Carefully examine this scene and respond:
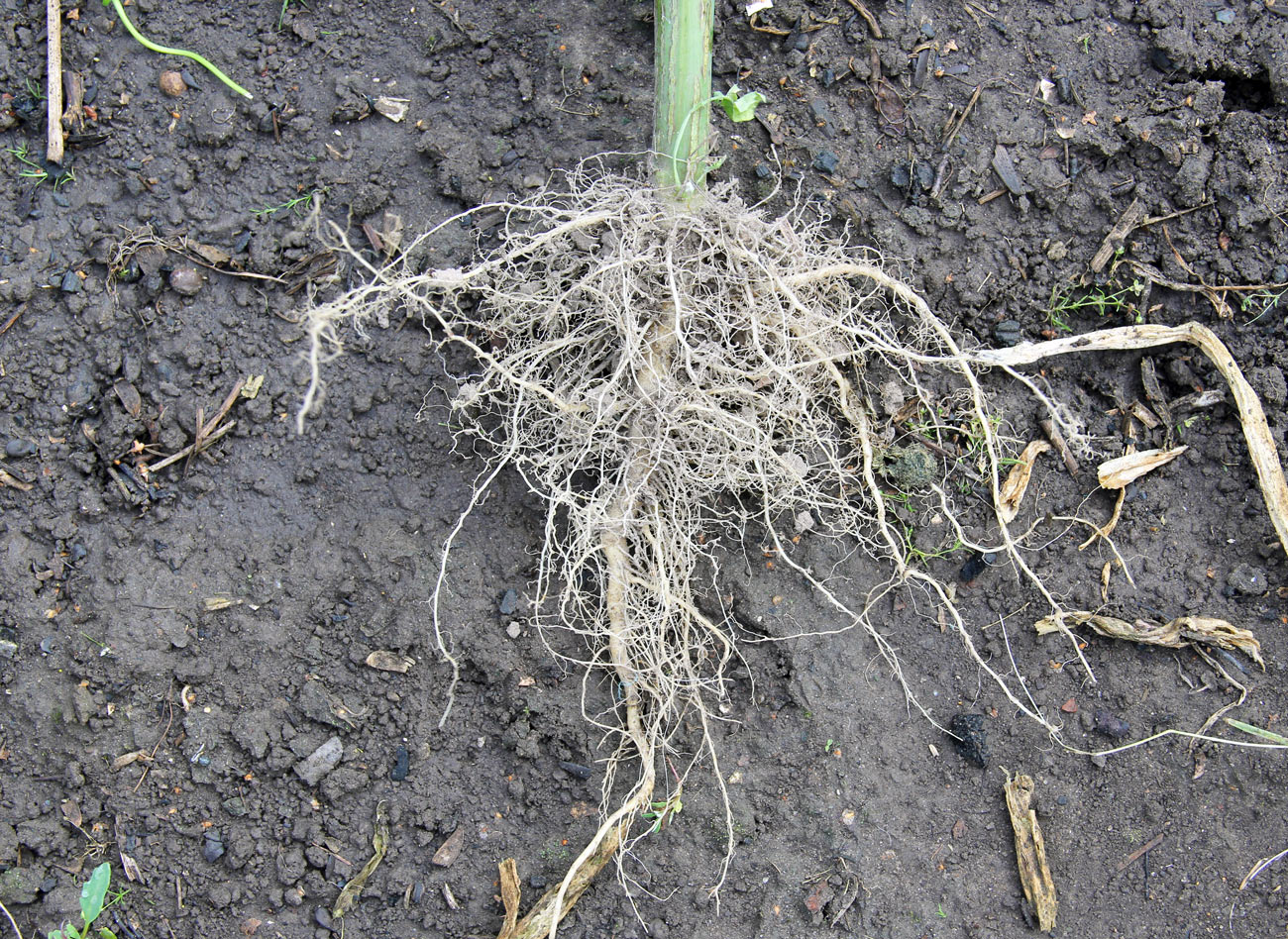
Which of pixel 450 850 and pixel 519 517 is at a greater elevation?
pixel 519 517

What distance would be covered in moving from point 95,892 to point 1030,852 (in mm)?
1598

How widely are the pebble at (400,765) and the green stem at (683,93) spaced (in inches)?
42.8

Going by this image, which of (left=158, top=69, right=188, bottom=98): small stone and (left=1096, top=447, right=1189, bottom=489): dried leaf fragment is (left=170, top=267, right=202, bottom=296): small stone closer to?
(left=158, top=69, right=188, bottom=98): small stone

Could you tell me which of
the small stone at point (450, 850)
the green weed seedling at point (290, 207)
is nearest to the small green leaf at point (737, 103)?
the green weed seedling at point (290, 207)

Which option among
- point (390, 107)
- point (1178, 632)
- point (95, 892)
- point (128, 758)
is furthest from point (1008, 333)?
point (95, 892)

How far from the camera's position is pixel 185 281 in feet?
5.18

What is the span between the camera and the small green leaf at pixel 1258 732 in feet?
5.07

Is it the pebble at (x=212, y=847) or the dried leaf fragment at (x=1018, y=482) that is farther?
the dried leaf fragment at (x=1018, y=482)

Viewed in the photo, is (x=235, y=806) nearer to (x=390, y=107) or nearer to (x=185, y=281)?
(x=185, y=281)

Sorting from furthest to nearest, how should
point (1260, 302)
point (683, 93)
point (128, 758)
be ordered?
1. point (1260, 302)
2. point (128, 758)
3. point (683, 93)

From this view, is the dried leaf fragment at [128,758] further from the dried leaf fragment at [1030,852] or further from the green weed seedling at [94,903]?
the dried leaf fragment at [1030,852]

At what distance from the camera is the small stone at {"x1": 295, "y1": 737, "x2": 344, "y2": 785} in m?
1.52

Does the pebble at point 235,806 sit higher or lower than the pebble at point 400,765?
lower

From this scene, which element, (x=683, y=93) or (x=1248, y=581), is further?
(x=1248, y=581)
